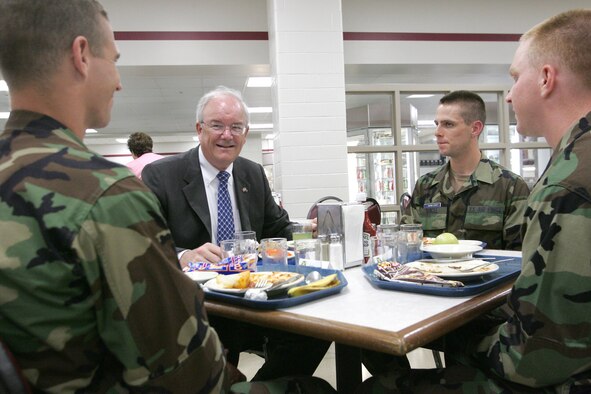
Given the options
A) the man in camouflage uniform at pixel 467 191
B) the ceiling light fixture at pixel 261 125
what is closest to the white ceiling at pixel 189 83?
the ceiling light fixture at pixel 261 125

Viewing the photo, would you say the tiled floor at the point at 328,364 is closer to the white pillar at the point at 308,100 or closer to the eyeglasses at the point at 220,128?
the eyeglasses at the point at 220,128

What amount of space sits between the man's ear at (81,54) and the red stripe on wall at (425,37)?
4696mm

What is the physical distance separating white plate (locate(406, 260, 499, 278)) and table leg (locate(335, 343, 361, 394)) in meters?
0.36

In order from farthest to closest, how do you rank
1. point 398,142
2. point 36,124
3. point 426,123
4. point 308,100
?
point 426,123 < point 398,142 < point 308,100 < point 36,124

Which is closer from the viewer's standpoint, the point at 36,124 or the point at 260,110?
the point at 36,124

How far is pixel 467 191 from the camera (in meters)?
2.74

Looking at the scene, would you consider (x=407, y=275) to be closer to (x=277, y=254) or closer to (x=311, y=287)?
(x=311, y=287)

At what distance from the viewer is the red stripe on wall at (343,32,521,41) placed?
210 inches

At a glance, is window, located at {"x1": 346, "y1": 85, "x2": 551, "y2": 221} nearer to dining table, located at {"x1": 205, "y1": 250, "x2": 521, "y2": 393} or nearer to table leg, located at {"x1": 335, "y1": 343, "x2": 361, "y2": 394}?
table leg, located at {"x1": 335, "y1": 343, "x2": 361, "y2": 394}

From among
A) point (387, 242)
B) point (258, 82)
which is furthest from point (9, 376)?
point (258, 82)

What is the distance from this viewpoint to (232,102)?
8.04 ft

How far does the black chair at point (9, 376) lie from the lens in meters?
0.67

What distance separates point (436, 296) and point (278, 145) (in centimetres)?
363

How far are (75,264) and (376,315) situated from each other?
678 mm
